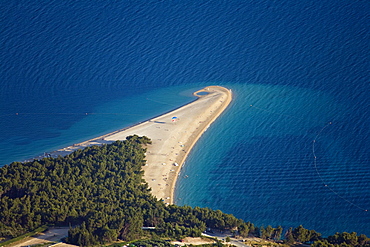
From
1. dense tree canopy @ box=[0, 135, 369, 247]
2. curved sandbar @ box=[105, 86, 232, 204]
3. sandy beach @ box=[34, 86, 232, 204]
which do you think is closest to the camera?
dense tree canopy @ box=[0, 135, 369, 247]

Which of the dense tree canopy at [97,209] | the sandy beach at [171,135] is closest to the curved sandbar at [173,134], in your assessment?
the sandy beach at [171,135]

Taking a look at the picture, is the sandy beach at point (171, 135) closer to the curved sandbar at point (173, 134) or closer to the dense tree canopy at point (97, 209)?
the curved sandbar at point (173, 134)

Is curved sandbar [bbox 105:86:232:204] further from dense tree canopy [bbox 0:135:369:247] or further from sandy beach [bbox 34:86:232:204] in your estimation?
dense tree canopy [bbox 0:135:369:247]

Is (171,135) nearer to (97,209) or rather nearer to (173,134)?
(173,134)

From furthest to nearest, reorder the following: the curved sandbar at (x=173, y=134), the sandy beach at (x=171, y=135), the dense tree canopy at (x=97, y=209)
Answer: the sandy beach at (x=171, y=135)
the curved sandbar at (x=173, y=134)
the dense tree canopy at (x=97, y=209)

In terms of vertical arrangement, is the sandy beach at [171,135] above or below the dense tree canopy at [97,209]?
above

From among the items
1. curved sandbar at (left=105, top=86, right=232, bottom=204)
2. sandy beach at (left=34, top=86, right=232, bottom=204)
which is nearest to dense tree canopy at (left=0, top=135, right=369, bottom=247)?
curved sandbar at (left=105, top=86, right=232, bottom=204)

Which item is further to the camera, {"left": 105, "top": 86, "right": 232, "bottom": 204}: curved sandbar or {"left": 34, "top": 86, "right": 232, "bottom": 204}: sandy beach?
{"left": 34, "top": 86, "right": 232, "bottom": 204}: sandy beach

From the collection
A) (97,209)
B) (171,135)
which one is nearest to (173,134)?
(171,135)
